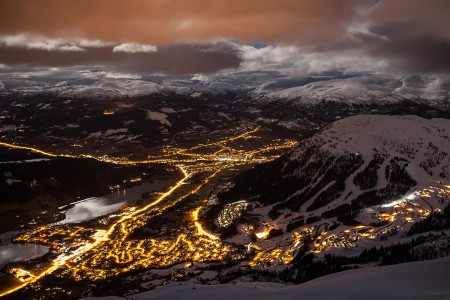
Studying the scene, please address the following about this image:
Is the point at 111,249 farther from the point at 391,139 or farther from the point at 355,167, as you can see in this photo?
the point at 391,139

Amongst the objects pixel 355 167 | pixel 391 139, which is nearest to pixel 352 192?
pixel 355 167

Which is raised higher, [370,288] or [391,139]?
[391,139]

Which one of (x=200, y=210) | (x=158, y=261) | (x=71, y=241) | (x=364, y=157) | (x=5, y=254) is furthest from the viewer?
(x=200, y=210)

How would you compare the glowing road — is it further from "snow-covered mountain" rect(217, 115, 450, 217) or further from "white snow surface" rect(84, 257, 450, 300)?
"white snow surface" rect(84, 257, 450, 300)

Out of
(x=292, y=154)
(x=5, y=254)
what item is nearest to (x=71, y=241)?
(x=5, y=254)

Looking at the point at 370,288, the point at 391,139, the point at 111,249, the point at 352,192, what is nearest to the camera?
the point at 370,288

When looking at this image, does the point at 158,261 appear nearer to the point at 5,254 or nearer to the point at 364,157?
the point at 5,254

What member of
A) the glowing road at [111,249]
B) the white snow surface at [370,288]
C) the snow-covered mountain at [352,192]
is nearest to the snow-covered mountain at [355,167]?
the snow-covered mountain at [352,192]

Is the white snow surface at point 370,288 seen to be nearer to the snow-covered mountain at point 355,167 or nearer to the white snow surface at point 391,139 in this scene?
the snow-covered mountain at point 355,167
